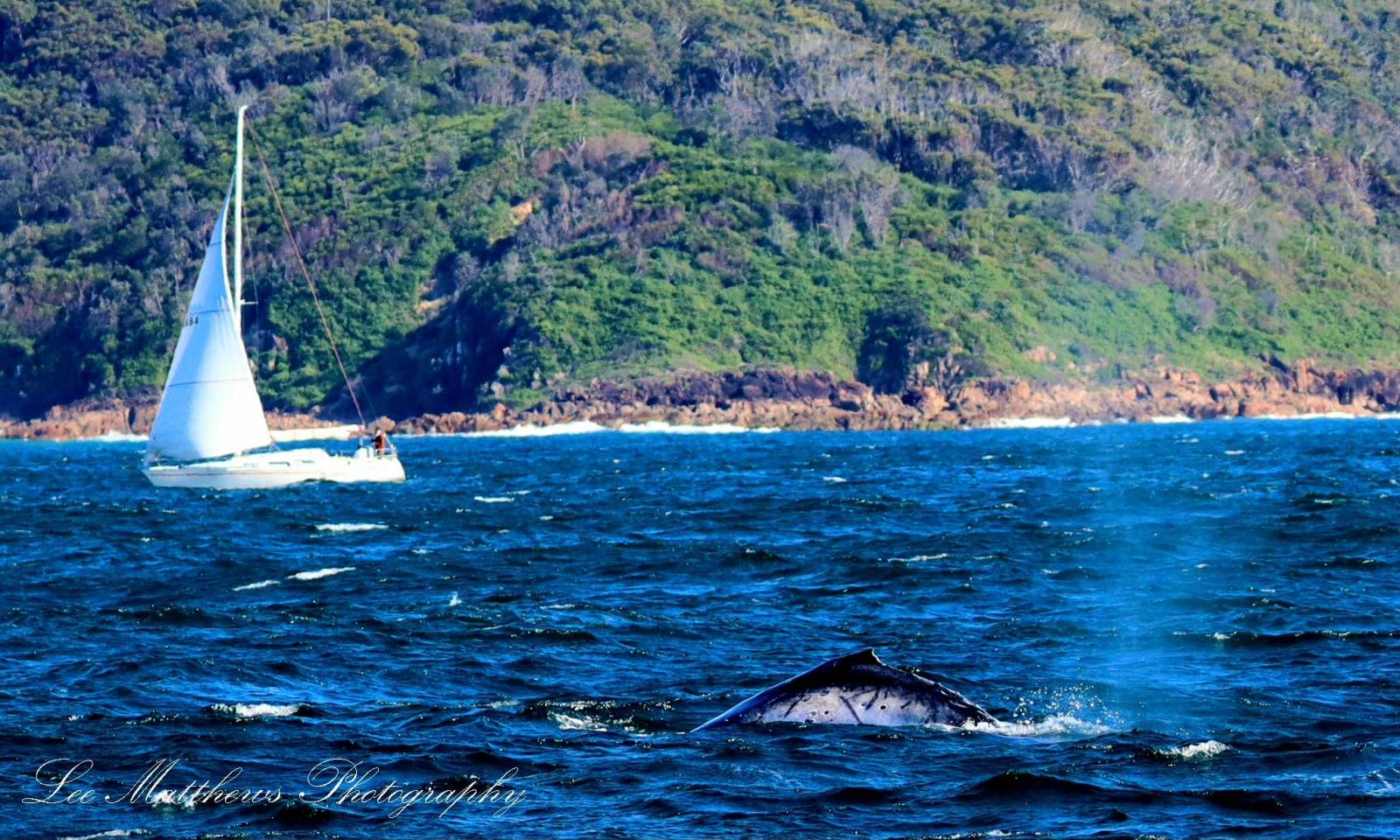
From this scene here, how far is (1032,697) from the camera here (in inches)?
817

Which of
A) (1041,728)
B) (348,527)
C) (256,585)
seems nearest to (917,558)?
(256,585)

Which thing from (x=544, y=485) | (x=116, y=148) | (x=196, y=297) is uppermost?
(x=116, y=148)

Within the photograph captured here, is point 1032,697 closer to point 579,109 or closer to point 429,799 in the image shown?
point 429,799

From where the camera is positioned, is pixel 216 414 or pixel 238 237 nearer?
pixel 216 414

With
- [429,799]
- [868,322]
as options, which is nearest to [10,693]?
[429,799]

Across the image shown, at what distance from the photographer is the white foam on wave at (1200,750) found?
57.3 ft

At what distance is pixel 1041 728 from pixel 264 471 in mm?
51699

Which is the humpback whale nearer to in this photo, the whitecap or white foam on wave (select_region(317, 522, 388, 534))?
the whitecap

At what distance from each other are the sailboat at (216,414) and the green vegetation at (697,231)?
79134 mm

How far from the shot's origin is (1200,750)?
17.7 meters

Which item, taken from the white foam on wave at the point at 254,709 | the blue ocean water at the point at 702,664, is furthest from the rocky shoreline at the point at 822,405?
the white foam on wave at the point at 254,709

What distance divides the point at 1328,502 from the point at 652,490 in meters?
22.5

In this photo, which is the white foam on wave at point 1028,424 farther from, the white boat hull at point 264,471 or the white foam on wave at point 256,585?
the white foam on wave at point 256,585

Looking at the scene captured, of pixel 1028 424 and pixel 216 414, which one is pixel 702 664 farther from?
pixel 1028 424
